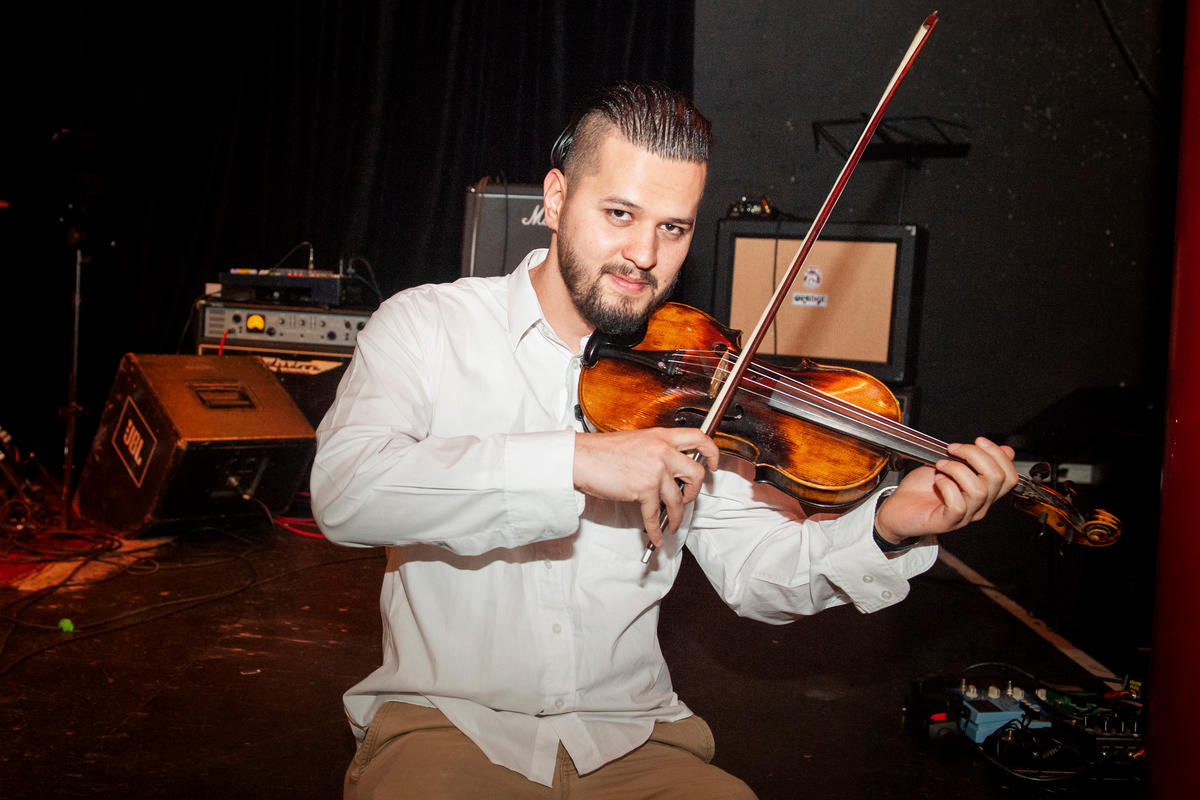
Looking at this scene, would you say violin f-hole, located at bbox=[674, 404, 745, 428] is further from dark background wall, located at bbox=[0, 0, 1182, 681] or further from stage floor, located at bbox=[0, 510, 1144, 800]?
dark background wall, located at bbox=[0, 0, 1182, 681]

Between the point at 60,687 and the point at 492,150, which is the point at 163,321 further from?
the point at 60,687

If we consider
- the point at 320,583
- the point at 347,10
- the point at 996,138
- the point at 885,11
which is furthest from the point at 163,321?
the point at 996,138

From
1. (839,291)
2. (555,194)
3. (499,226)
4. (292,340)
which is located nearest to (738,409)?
(555,194)

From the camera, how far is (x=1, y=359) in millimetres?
4566

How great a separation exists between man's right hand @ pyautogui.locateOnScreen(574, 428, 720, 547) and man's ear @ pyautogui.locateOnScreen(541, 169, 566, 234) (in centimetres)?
53

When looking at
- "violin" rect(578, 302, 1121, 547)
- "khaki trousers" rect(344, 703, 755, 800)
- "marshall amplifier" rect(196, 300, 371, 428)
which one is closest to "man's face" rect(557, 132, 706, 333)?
"violin" rect(578, 302, 1121, 547)

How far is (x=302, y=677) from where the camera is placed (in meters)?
2.27

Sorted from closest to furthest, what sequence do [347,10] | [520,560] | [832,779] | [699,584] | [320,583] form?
[520,560] → [832,779] → [320,583] → [699,584] → [347,10]

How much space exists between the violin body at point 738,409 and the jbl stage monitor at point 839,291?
1901 millimetres

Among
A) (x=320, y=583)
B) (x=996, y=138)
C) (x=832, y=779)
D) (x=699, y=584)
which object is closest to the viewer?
(x=832, y=779)

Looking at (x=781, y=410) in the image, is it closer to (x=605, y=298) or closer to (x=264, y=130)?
(x=605, y=298)

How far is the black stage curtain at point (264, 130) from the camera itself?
14.9 feet

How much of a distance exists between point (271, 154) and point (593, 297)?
392cm

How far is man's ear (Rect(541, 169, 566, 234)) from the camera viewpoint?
60.5 inches
